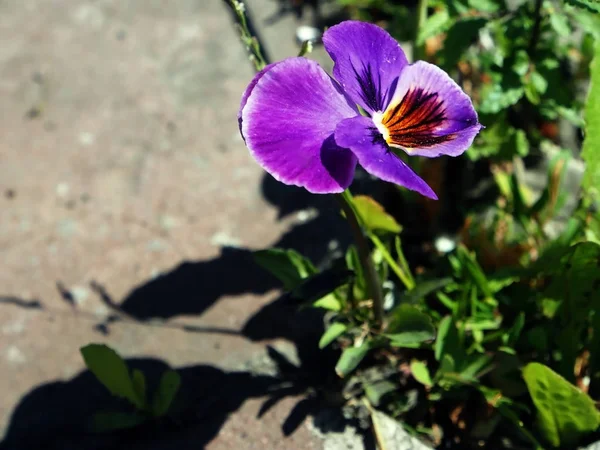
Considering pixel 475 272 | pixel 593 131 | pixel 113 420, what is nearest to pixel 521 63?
pixel 593 131

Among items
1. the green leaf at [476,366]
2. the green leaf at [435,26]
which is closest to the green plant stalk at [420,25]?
the green leaf at [435,26]

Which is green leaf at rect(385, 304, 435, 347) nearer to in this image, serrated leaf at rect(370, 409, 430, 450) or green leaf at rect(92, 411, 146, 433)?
serrated leaf at rect(370, 409, 430, 450)

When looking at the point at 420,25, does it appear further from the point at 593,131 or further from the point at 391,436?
the point at 391,436

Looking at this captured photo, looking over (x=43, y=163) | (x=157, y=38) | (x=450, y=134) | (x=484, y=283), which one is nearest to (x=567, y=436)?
(x=484, y=283)

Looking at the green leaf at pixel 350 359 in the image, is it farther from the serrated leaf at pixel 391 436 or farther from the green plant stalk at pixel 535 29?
the green plant stalk at pixel 535 29

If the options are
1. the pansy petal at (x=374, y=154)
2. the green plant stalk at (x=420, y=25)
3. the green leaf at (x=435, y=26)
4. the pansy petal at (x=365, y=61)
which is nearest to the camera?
the pansy petal at (x=374, y=154)

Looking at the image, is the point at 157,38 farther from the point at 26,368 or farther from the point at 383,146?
the point at 383,146
